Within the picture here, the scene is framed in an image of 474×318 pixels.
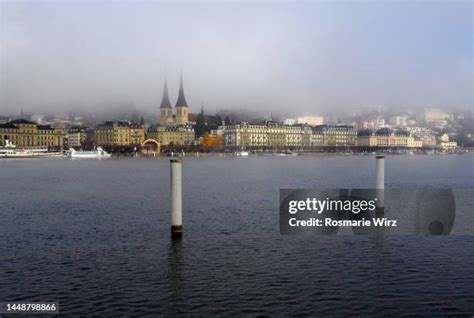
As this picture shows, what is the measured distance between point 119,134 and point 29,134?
1188 inches

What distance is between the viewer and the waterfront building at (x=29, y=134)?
173875 millimetres

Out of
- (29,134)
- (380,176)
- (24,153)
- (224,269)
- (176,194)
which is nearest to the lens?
(224,269)

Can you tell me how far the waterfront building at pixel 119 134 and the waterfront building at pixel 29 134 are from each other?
13.8 meters

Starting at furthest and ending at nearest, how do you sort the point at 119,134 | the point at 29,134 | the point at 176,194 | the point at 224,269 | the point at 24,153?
the point at 119,134 → the point at 29,134 → the point at 24,153 → the point at 176,194 → the point at 224,269

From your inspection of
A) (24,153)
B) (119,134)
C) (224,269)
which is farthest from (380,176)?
(119,134)

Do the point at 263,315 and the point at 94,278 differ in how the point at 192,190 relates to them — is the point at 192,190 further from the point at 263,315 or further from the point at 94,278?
the point at 263,315

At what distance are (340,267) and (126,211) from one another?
49.9 ft

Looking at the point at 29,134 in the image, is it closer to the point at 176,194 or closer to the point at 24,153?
the point at 24,153

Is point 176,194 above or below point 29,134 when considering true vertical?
below

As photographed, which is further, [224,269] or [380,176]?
[380,176]

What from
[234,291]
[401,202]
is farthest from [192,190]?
[234,291]

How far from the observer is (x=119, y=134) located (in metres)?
191

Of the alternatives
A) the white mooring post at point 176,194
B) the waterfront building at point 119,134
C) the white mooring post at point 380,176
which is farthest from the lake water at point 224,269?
the waterfront building at point 119,134

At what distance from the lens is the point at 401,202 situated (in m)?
28.2
